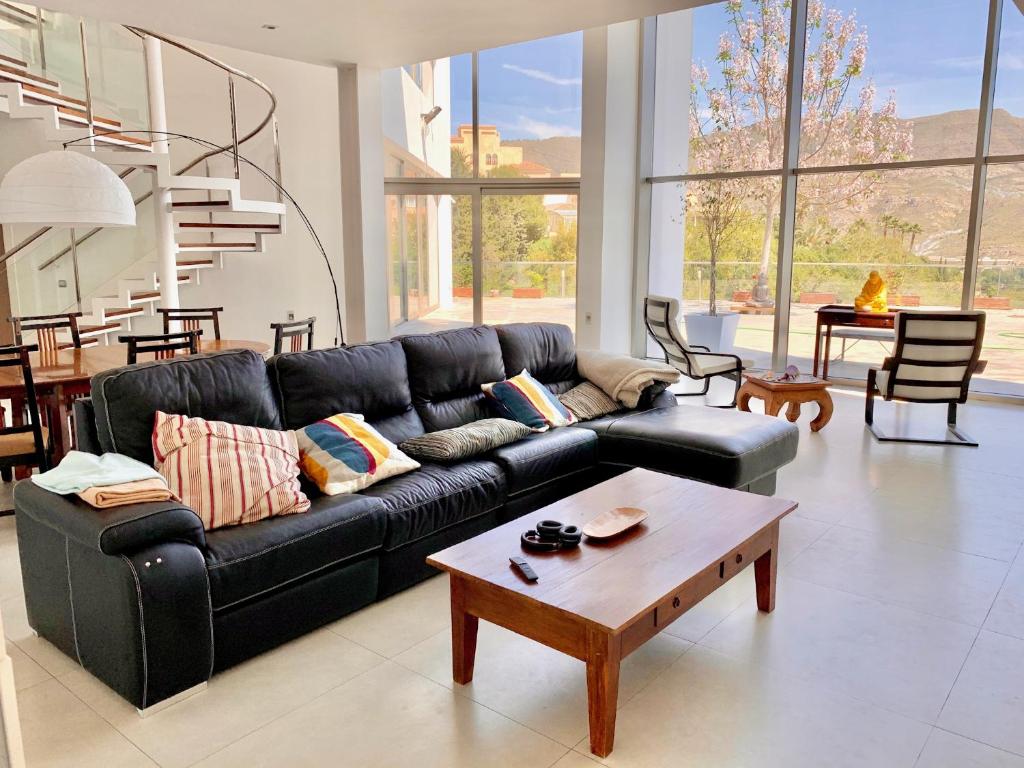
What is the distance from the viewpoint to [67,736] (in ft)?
7.07

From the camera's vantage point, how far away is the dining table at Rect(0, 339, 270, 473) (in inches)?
155

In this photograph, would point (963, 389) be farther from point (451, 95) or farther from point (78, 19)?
point (78, 19)

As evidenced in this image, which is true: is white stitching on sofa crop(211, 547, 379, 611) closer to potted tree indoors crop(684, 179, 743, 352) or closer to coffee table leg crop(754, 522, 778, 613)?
coffee table leg crop(754, 522, 778, 613)

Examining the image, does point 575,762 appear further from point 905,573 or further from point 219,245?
point 219,245

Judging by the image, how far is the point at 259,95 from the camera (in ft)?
25.6

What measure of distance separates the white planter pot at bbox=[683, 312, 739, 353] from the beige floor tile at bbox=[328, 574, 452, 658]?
18.4 ft

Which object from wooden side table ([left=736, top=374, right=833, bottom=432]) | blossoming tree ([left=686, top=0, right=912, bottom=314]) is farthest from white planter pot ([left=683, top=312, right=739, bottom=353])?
wooden side table ([left=736, top=374, right=833, bottom=432])

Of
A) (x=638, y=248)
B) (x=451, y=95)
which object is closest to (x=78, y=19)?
(x=451, y=95)

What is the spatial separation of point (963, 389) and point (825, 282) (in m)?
2.47

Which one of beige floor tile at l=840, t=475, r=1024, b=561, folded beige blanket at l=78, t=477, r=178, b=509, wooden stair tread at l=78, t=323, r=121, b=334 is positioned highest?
wooden stair tread at l=78, t=323, r=121, b=334

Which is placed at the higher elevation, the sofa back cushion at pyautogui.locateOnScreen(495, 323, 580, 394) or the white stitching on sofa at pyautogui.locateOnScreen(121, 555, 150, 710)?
the sofa back cushion at pyautogui.locateOnScreen(495, 323, 580, 394)

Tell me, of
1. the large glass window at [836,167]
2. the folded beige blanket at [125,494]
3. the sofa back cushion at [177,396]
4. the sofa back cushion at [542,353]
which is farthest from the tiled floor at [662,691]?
the large glass window at [836,167]

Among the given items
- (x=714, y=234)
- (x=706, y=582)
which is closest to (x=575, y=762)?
(x=706, y=582)

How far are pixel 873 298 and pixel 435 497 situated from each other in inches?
204
